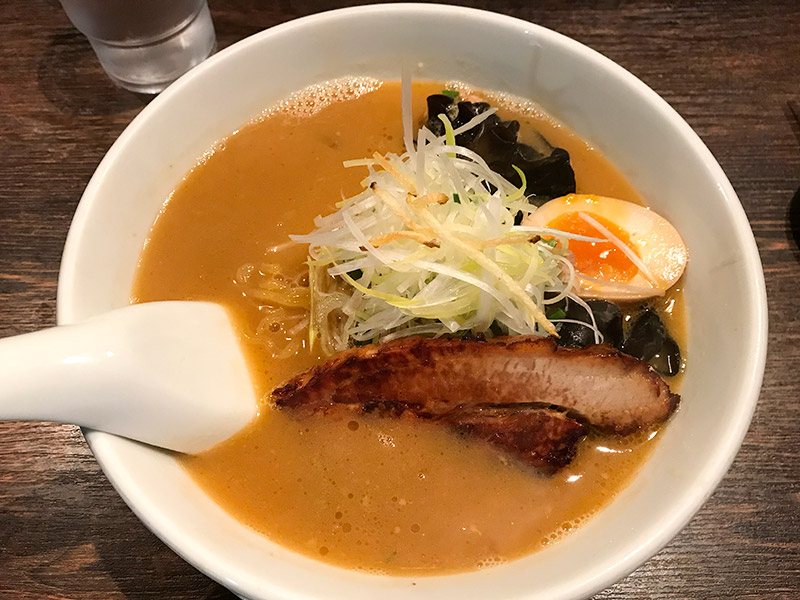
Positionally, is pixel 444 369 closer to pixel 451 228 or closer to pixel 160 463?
pixel 451 228

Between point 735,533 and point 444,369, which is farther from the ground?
point 444,369

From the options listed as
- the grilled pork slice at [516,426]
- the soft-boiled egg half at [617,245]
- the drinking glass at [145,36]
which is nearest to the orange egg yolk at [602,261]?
the soft-boiled egg half at [617,245]

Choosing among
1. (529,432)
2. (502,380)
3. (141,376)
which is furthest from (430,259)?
(141,376)

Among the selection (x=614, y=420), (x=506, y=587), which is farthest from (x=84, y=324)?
(x=614, y=420)

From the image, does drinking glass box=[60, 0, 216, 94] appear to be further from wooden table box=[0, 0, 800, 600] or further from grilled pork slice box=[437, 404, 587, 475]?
grilled pork slice box=[437, 404, 587, 475]

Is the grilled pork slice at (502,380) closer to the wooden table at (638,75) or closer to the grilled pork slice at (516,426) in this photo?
the grilled pork slice at (516,426)

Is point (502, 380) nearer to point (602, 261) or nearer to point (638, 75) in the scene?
point (602, 261)
